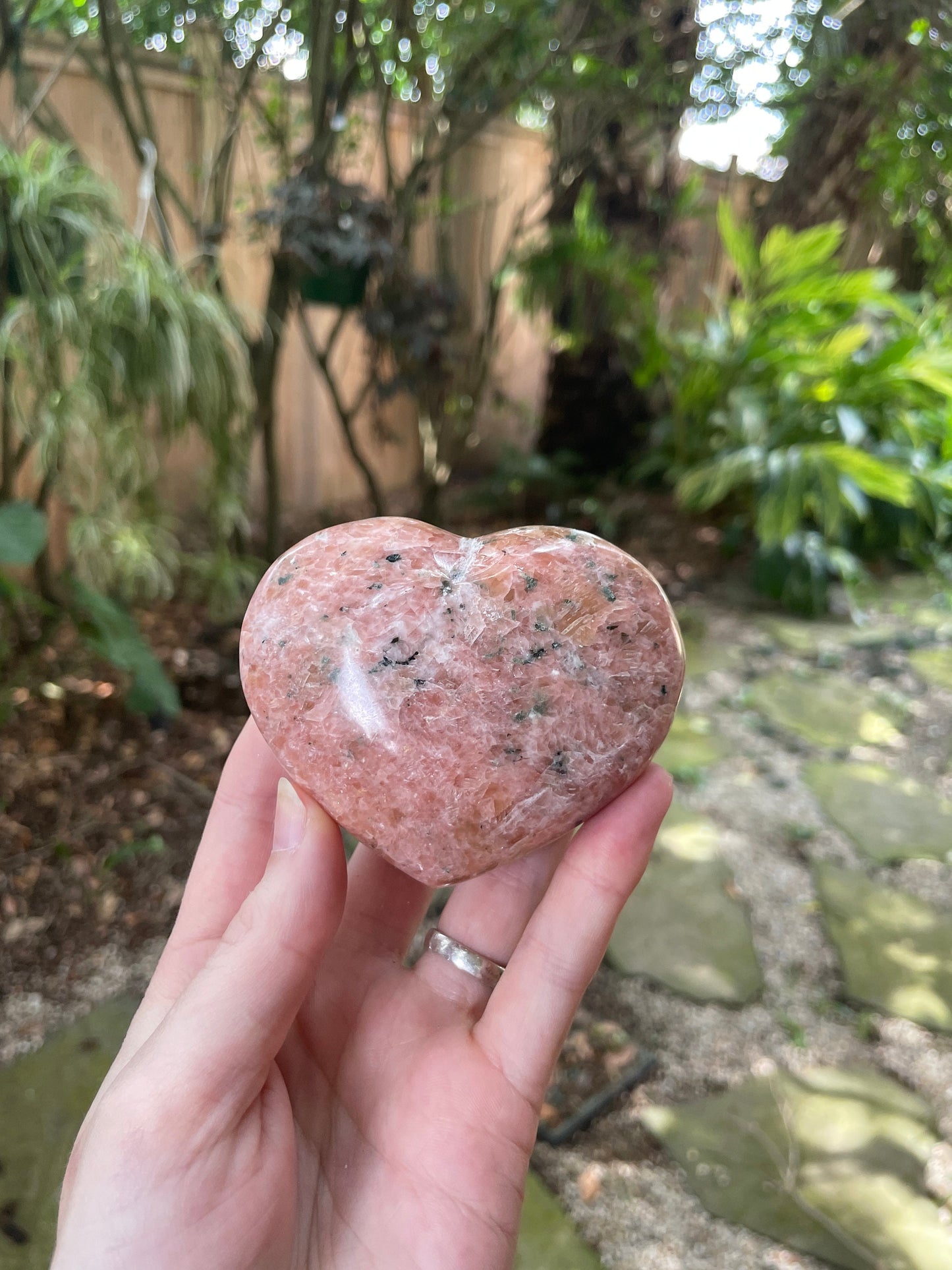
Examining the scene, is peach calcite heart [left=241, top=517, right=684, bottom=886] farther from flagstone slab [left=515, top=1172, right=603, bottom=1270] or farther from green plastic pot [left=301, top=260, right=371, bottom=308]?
green plastic pot [left=301, top=260, right=371, bottom=308]

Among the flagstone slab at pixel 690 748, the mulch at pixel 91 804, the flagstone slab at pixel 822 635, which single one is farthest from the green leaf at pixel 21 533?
the flagstone slab at pixel 822 635

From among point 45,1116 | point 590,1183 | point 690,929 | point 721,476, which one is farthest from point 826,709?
point 45,1116

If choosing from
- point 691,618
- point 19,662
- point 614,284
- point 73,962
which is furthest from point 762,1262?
point 614,284

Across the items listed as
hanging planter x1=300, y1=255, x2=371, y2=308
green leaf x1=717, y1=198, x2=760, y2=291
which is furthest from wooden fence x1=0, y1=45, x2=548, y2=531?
green leaf x1=717, y1=198, x2=760, y2=291

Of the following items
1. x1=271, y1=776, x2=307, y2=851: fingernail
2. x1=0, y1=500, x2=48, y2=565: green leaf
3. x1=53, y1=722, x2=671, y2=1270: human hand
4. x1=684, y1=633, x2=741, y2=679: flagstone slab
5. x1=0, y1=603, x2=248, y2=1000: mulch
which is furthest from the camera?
x1=684, y1=633, x2=741, y2=679: flagstone slab

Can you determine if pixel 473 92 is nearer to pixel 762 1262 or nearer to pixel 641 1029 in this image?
pixel 641 1029
